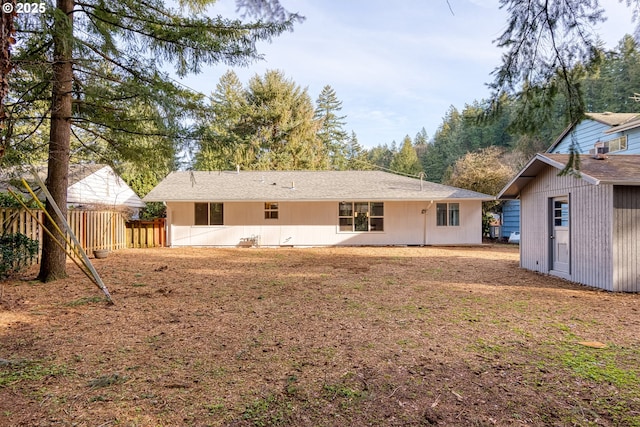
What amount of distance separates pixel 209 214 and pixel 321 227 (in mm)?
5211

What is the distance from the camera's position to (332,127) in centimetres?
3716

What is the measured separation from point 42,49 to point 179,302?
5346 mm

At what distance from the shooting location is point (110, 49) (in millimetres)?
6758

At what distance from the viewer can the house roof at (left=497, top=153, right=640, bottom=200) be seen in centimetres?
691

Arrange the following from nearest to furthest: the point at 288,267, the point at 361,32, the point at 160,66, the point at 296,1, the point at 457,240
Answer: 1. the point at 296,1
2. the point at 361,32
3. the point at 160,66
4. the point at 288,267
5. the point at 457,240

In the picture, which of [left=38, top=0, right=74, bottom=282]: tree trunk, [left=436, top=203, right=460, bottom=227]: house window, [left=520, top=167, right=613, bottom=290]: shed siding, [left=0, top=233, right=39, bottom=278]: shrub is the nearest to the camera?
[left=38, top=0, right=74, bottom=282]: tree trunk

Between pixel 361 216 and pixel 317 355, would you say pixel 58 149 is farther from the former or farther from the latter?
pixel 361 216

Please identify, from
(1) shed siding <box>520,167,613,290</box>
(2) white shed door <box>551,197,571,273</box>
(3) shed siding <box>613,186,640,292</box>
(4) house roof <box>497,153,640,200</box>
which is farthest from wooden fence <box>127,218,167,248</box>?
(3) shed siding <box>613,186,640,292</box>

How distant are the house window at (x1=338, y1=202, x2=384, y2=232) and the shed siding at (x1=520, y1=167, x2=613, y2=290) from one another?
7.12 m

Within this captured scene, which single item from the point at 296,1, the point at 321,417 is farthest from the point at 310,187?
the point at 321,417

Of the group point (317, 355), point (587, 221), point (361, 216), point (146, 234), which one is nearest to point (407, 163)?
point (361, 216)

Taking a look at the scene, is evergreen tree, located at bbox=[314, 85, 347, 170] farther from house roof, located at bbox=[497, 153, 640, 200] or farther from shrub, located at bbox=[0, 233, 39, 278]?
shrub, located at bbox=[0, 233, 39, 278]

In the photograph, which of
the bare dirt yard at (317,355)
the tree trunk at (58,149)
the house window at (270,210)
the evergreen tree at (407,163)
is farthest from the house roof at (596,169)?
the evergreen tree at (407,163)

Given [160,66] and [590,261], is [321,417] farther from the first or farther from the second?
[590,261]
